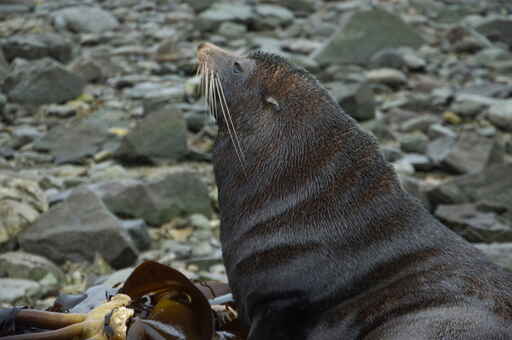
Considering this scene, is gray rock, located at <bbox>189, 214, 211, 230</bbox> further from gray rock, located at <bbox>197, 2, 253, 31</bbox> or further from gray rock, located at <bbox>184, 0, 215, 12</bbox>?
gray rock, located at <bbox>184, 0, 215, 12</bbox>

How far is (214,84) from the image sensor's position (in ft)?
12.7

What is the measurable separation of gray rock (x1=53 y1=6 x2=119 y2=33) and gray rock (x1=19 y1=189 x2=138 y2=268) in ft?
27.9

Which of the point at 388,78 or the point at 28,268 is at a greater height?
the point at 28,268

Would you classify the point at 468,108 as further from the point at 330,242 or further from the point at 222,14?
the point at 330,242

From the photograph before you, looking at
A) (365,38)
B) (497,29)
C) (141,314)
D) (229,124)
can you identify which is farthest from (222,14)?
(141,314)

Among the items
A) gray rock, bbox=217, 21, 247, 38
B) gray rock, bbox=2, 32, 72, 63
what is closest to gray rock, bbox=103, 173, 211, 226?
gray rock, bbox=2, 32, 72, 63

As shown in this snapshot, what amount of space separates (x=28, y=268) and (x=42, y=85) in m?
5.15

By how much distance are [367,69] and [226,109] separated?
370 inches

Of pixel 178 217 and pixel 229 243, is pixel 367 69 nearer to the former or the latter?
pixel 178 217

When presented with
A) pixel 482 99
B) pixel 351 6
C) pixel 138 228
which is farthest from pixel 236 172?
pixel 351 6

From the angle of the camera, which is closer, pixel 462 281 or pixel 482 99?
pixel 462 281

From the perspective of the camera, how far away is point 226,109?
12.4 ft

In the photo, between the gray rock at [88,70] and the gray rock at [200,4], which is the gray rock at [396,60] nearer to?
the gray rock at [200,4]

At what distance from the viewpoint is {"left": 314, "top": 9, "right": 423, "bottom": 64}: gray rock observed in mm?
13102
